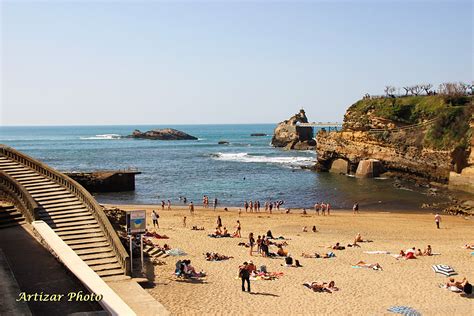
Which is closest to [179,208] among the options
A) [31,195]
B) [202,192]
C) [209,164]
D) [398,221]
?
[202,192]

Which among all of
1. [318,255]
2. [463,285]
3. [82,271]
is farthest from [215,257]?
[463,285]

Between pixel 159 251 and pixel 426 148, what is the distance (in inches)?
1649

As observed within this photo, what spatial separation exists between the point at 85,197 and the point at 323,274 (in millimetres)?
10657

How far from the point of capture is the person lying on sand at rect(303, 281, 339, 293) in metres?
18.0

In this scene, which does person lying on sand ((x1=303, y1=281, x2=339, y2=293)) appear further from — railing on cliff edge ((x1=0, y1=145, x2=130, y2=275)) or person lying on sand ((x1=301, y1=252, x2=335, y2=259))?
railing on cliff edge ((x1=0, y1=145, x2=130, y2=275))

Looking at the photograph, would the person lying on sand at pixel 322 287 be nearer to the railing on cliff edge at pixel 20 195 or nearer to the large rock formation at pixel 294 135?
the railing on cliff edge at pixel 20 195

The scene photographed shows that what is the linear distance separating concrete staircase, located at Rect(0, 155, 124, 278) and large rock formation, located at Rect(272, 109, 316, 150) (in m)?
95.0

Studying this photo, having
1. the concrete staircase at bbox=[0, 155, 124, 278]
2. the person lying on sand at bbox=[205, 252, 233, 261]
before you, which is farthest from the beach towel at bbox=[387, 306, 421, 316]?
the concrete staircase at bbox=[0, 155, 124, 278]

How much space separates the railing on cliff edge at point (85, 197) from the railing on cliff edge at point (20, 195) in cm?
194

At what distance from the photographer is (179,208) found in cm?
4141

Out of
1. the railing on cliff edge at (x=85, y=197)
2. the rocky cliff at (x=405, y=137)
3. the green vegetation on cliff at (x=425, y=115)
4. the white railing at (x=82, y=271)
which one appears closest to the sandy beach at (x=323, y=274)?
the railing on cliff edge at (x=85, y=197)

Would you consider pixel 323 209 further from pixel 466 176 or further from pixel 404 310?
pixel 404 310

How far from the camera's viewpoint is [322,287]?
59.4ft

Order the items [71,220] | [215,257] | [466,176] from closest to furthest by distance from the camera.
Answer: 1. [71,220]
2. [215,257]
3. [466,176]
